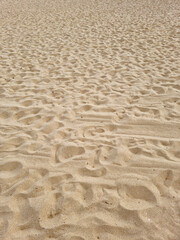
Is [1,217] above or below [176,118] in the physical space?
below

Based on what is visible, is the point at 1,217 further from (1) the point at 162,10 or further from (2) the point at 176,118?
(1) the point at 162,10

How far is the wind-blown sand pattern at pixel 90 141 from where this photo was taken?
2.03m

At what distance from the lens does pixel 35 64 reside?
5656 millimetres

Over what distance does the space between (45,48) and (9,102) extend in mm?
3475

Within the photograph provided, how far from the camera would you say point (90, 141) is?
2951 mm

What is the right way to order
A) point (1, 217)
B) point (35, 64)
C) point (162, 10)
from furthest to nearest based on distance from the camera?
point (162, 10) → point (35, 64) → point (1, 217)

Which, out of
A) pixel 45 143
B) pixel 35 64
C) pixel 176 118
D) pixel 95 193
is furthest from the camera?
pixel 35 64

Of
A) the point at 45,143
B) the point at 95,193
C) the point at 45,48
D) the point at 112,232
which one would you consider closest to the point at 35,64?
the point at 45,48

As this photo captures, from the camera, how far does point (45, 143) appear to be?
294 cm

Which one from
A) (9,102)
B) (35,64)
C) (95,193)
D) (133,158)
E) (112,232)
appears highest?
(35,64)

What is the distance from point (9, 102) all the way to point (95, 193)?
97.6 inches

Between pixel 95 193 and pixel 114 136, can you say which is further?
pixel 114 136

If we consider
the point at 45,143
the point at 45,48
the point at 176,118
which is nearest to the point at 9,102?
the point at 45,143

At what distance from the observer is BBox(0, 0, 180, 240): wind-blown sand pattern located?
203cm
